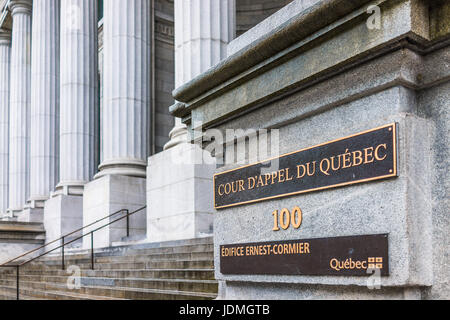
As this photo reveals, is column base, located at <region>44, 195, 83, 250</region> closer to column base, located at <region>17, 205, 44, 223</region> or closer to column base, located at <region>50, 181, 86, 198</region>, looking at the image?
column base, located at <region>50, 181, 86, 198</region>

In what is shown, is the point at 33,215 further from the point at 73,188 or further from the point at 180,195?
the point at 180,195

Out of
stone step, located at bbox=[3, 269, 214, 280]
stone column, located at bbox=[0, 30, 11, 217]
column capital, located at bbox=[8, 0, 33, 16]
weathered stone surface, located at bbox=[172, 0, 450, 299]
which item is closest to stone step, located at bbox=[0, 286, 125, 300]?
stone step, located at bbox=[3, 269, 214, 280]

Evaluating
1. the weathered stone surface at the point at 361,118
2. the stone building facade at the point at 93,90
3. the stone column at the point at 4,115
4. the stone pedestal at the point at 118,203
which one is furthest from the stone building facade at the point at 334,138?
the stone column at the point at 4,115

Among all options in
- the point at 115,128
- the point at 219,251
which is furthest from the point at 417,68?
the point at 115,128

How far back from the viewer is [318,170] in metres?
4.28

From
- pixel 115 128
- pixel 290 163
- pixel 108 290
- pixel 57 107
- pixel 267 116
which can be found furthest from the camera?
pixel 57 107

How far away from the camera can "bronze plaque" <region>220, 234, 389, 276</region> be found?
3760mm

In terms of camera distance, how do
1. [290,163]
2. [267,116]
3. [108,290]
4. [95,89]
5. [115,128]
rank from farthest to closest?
[95,89] → [115,128] → [108,290] → [267,116] → [290,163]

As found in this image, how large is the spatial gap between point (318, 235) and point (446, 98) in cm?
136

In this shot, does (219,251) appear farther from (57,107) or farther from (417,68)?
(57,107)

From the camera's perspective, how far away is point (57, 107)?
26812 millimetres

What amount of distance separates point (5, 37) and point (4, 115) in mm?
4712

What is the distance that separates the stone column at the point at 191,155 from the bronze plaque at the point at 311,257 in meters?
7.60

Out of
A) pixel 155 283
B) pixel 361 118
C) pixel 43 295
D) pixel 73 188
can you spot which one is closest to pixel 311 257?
pixel 361 118
